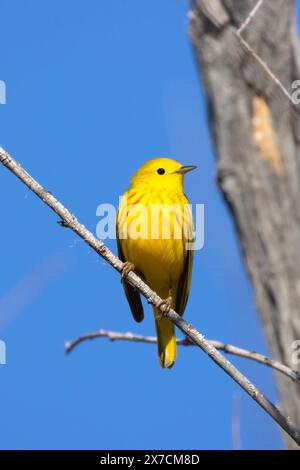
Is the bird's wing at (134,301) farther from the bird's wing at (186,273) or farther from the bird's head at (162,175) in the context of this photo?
the bird's head at (162,175)

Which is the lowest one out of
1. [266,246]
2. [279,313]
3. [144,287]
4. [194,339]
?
[194,339]

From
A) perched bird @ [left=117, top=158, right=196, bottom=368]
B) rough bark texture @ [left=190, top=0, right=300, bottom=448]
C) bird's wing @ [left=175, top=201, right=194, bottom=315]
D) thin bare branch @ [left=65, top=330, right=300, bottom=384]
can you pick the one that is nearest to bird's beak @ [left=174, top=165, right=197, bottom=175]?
perched bird @ [left=117, top=158, right=196, bottom=368]

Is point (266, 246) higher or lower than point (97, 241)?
higher

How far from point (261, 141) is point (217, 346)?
1.79 metres

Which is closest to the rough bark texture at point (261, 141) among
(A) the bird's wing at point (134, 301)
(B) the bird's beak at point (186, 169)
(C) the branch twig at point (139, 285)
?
(B) the bird's beak at point (186, 169)

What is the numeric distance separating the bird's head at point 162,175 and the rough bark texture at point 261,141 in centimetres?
27

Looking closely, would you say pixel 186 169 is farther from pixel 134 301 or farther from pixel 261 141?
pixel 134 301

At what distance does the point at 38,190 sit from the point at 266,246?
1.80 m

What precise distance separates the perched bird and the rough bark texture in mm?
325

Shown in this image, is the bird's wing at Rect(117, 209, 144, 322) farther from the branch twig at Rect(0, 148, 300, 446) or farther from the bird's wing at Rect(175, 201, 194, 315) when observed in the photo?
the branch twig at Rect(0, 148, 300, 446)

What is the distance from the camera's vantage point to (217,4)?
532 cm

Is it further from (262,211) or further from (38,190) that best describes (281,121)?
(38,190)

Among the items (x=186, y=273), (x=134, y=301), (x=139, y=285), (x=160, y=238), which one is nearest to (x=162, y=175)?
(x=160, y=238)
